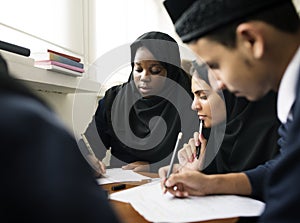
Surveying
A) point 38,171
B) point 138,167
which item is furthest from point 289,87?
point 138,167

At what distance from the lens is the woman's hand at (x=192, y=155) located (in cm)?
113

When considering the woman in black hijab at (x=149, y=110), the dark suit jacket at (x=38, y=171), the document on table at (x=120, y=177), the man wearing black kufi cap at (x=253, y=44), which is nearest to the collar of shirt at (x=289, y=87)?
the man wearing black kufi cap at (x=253, y=44)

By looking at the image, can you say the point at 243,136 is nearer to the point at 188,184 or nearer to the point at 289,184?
the point at 188,184

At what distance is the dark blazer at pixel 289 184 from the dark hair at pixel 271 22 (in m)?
0.15

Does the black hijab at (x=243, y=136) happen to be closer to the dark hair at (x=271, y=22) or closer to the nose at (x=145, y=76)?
the nose at (x=145, y=76)

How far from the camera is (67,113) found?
6.26 feet

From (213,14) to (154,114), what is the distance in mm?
1063

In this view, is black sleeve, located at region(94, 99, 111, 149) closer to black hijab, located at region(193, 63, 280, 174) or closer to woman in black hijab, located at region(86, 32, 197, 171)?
woman in black hijab, located at region(86, 32, 197, 171)

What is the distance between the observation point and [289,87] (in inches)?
20.6

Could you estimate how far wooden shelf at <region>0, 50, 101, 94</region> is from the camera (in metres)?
1.24

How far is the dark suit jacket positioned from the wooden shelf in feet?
2.68

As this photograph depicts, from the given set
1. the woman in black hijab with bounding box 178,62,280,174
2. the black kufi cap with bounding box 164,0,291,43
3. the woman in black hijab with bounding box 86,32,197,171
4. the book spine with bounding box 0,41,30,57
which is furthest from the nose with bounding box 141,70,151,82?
the black kufi cap with bounding box 164,0,291,43

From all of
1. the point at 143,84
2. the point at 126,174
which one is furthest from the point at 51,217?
the point at 143,84

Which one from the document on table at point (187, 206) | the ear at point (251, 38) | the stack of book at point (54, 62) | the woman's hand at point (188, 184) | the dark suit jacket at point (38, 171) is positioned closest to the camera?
the dark suit jacket at point (38, 171)
